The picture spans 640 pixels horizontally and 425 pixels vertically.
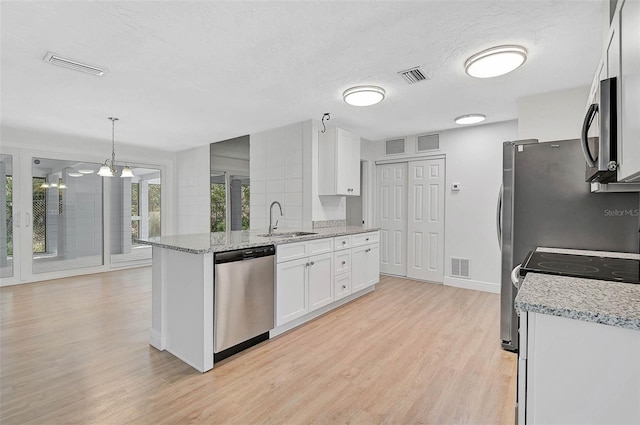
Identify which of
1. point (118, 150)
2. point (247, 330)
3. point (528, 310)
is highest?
point (118, 150)

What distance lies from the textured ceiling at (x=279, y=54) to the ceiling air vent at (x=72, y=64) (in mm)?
60

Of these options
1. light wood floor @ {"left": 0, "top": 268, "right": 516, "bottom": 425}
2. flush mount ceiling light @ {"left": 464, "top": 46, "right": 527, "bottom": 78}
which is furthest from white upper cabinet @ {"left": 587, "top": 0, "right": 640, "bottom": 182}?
light wood floor @ {"left": 0, "top": 268, "right": 516, "bottom": 425}

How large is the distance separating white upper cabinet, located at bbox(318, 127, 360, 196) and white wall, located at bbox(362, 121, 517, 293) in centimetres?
154

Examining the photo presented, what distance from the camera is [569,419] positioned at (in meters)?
0.94

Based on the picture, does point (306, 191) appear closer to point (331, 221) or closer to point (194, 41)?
point (331, 221)

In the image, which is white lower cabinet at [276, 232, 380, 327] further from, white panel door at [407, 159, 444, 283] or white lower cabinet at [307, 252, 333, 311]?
white panel door at [407, 159, 444, 283]

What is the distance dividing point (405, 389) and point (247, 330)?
4.26ft

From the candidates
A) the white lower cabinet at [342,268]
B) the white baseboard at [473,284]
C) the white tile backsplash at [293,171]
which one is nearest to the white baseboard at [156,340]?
the white lower cabinet at [342,268]

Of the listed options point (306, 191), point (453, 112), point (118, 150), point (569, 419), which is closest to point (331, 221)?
point (306, 191)

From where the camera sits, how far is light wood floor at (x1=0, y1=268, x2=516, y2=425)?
6.00 ft

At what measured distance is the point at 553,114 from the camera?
3.15 metres

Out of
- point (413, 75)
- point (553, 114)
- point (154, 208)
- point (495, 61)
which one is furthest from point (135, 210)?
point (553, 114)

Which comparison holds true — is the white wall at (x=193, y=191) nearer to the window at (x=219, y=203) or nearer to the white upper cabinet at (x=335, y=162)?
the window at (x=219, y=203)

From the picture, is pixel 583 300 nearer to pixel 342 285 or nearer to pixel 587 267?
pixel 587 267
